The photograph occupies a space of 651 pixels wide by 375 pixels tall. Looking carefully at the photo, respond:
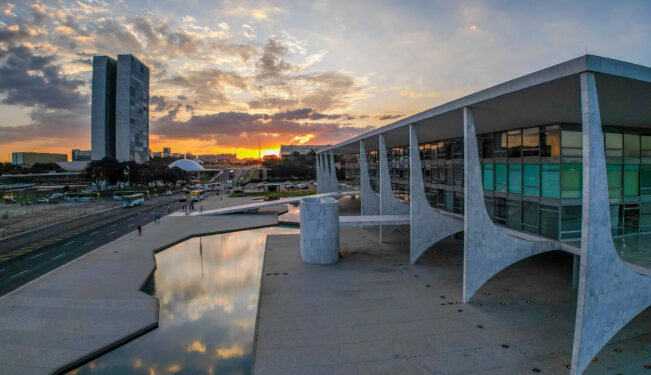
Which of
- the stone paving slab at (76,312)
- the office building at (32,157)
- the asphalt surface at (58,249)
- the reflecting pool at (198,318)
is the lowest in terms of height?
the reflecting pool at (198,318)

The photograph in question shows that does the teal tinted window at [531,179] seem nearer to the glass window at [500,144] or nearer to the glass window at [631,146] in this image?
the glass window at [500,144]

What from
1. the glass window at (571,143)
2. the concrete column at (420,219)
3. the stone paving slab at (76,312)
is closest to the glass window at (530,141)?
the glass window at (571,143)

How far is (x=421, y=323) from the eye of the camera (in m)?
11.6

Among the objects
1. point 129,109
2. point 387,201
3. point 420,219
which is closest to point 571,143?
point 420,219

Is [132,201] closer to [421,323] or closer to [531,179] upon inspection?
[421,323]

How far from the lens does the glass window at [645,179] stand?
48.9 feet

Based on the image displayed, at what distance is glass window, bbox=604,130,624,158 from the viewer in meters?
14.3

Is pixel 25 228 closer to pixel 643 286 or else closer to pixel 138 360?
pixel 138 360

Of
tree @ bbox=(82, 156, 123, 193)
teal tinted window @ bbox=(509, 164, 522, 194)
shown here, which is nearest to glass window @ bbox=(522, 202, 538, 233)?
teal tinted window @ bbox=(509, 164, 522, 194)

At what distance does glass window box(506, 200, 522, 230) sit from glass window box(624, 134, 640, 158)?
494 centimetres

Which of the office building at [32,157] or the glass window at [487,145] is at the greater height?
the office building at [32,157]

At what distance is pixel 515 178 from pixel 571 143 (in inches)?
108

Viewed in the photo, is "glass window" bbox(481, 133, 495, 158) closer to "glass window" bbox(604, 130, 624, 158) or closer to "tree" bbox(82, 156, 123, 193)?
"glass window" bbox(604, 130, 624, 158)

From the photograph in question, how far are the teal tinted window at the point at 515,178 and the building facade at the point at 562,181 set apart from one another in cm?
5
